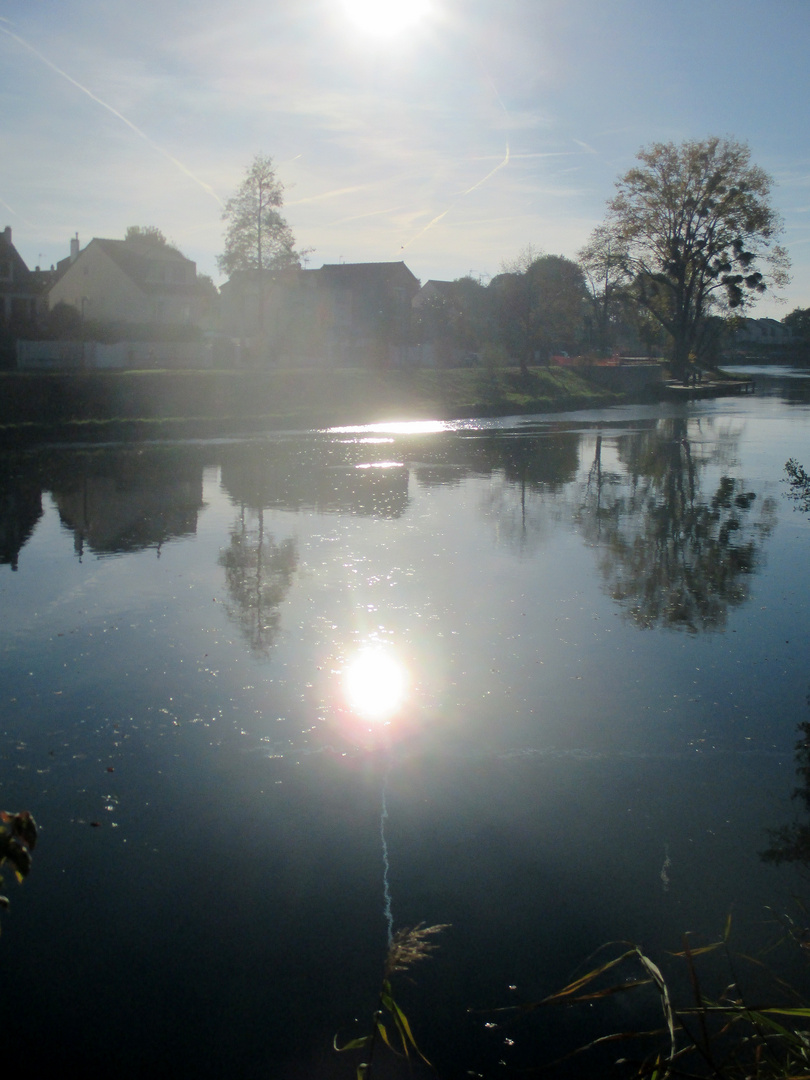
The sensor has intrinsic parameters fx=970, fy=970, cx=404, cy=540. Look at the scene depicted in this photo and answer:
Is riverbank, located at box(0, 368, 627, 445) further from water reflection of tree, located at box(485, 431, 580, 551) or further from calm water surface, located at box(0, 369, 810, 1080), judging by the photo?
calm water surface, located at box(0, 369, 810, 1080)

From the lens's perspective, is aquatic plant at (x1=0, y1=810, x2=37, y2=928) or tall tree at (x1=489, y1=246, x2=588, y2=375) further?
tall tree at (x1=489, y1=246, x2=588, y2=375)

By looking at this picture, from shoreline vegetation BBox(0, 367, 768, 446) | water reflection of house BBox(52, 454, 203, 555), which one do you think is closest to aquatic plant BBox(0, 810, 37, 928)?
water reflection of house BBox(52, 454, 203, 555)

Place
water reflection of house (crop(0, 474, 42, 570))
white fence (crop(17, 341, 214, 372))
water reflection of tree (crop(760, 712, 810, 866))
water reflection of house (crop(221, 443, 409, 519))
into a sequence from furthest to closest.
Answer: white fence (crop(17, 341, 214, 372)) < water reflection of house (crop(221, 443, 409, 519)) < water reflection of house (crop(0, 474, 42, 570)) < water reflection of tree (crop(760, 712, 810, 866))

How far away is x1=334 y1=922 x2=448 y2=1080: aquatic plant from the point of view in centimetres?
346

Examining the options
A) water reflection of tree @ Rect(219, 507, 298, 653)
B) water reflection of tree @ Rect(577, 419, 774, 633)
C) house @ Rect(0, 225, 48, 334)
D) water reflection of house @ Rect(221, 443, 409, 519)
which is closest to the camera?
water reflection of tree @ Rect(219, 507, 298, 653)

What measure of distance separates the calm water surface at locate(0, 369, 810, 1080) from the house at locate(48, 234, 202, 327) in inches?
1941

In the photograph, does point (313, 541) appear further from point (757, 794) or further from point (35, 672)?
point (757, 794)

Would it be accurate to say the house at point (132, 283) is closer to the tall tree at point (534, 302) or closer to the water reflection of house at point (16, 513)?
the tall tree at point (534, 302)

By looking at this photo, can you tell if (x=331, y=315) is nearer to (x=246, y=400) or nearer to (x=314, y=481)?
(x=246, y=400)

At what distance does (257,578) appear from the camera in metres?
12.2

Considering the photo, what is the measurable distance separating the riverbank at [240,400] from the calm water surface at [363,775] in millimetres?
18668

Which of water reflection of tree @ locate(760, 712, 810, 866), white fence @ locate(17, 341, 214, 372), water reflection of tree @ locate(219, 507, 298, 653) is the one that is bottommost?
water reflection of tree @ locate(760, 712, 810, 866)

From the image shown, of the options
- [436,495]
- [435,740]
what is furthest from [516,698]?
[436,495]

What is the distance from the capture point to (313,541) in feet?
47.5
